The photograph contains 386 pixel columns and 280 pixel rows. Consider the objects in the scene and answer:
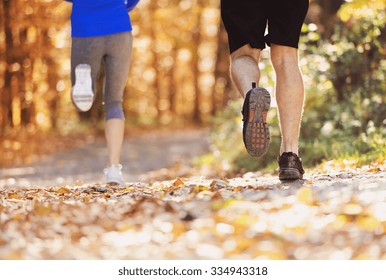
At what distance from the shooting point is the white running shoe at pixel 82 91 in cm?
495

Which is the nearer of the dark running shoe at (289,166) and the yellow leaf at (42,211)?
the yellow leaf at (42,211)

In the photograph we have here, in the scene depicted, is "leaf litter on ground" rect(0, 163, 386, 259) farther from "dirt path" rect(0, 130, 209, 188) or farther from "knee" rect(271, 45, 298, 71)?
"dirt path" rect(0, 130, 209, 188)

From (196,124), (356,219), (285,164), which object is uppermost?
(196,124)

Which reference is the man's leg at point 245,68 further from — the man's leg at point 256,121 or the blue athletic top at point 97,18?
the blue athletic top at point 97,18

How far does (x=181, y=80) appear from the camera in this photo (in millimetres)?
34125

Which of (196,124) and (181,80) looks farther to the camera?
(181,80)

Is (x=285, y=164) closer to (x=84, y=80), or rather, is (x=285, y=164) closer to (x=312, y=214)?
(x=312, y=214)

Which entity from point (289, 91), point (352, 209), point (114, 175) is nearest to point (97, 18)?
point (114, 175)

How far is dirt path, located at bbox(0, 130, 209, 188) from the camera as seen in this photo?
8.46 meters

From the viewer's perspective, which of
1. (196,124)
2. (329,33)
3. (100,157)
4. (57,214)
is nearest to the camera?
(57,214)

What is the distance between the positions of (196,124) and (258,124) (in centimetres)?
2279

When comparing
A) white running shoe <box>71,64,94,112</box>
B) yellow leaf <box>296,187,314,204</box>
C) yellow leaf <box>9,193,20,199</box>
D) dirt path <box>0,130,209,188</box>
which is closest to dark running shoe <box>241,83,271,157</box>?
yellow leaf <box>296,187,314,204</box>

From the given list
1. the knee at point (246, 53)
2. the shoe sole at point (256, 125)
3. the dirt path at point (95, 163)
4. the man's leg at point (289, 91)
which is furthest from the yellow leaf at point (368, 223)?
the dirt path at point (95, 163)
